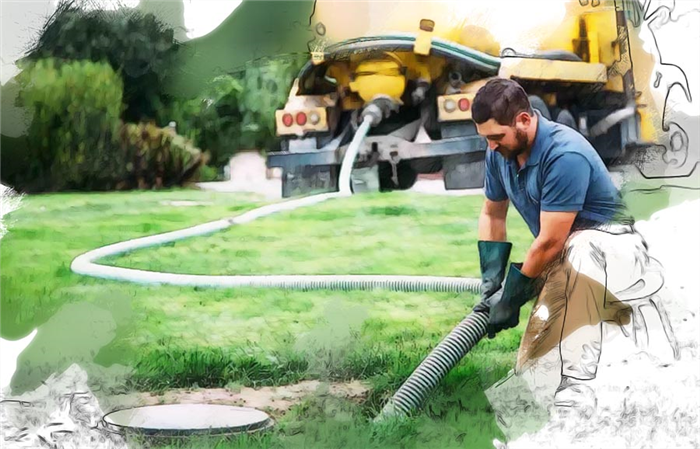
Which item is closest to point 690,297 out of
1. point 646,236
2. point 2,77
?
point 646,236

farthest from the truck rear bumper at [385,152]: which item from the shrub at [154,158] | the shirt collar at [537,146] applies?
the shrub at [154,158]

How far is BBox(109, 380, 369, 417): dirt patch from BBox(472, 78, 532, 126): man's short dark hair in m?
1.16

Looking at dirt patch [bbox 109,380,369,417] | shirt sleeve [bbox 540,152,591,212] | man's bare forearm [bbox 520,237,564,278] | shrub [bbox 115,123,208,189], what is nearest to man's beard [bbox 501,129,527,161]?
shirt sleeve [bbox 540,152,591,212]

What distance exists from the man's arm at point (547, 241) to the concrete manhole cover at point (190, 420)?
1.18 metres

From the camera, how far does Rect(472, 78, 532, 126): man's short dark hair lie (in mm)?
2797

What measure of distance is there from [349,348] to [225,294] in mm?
534

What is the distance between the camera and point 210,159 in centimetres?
293

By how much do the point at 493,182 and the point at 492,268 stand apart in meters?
0.34

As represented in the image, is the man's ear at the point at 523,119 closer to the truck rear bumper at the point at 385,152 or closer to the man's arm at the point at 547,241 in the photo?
the truck rear bumper at the point at 385,152

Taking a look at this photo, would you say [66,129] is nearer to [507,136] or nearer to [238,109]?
[238,109]

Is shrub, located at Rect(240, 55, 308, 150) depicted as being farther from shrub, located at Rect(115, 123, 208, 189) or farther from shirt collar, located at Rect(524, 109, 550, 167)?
shirt collar, located at Rect(524, 109, 550, 167)

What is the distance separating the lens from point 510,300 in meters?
2.83

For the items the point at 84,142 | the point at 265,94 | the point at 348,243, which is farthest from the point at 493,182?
the point at 84,142

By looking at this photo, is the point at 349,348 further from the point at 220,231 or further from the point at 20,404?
the point at 20,404
